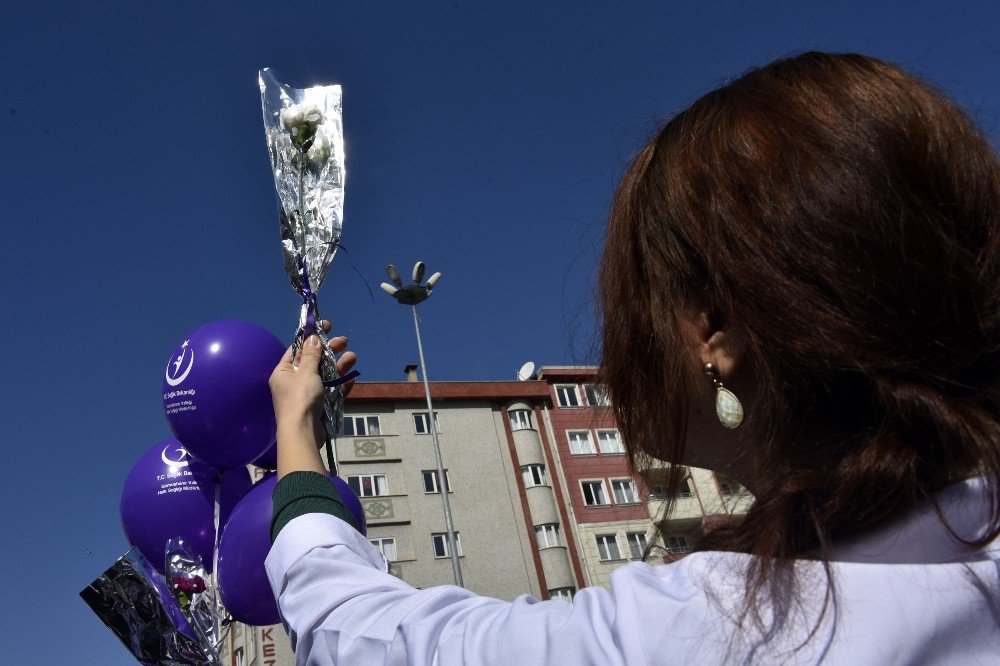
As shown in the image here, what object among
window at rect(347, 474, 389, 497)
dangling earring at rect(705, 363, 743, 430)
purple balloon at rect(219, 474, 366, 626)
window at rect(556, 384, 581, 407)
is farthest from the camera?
window at rect(556, 384, 581, 407)

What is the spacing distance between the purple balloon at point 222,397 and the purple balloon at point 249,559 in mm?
326

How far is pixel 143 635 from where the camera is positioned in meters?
3.41

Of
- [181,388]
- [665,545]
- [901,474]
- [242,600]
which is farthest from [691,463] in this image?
[181,388]

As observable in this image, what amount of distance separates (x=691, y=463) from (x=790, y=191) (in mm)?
405

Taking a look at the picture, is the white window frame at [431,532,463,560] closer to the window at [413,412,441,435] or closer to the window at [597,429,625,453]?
the window at [413,412,441,435]

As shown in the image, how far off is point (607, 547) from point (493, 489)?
187 inches

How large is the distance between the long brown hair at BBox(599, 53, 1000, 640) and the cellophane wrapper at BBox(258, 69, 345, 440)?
1.74 m

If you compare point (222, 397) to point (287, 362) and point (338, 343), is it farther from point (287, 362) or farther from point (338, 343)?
point (287, 362)

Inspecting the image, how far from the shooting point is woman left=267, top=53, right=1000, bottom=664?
71 centimetres

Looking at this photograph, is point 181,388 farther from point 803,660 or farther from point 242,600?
point 803,660

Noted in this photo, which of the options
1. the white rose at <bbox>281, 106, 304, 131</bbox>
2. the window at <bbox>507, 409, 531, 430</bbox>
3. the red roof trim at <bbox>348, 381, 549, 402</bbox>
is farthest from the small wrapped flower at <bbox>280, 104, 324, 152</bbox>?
the window at <bbox>507, 409, 531, 430</bbox>

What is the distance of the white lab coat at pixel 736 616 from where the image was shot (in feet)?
2.24

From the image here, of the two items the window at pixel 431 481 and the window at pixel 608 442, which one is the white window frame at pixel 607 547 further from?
the window at pixel 431 481

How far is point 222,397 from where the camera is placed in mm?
3010
